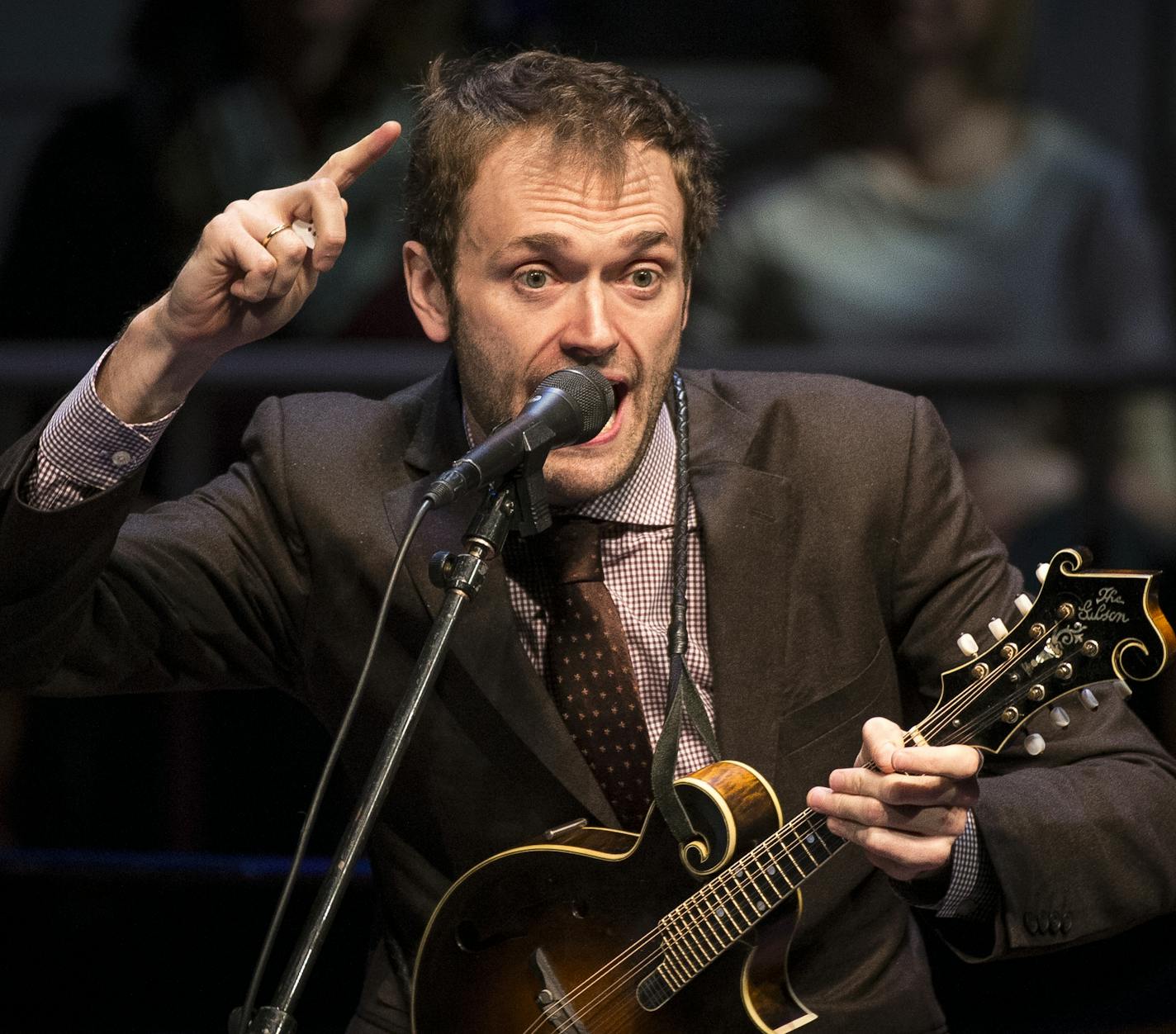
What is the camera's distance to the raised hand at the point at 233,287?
77.2 inches

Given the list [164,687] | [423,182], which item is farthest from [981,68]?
[164,687]

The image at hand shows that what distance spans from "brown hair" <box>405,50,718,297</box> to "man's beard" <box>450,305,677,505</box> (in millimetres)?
123

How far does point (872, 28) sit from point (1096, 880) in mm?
2655

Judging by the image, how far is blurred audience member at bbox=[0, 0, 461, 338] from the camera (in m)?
3.67

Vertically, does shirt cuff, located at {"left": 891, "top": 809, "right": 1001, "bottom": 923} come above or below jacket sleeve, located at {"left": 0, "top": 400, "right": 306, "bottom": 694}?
below

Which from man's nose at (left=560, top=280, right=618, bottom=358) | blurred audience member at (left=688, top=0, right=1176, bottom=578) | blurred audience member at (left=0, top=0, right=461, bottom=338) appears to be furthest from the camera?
blurred audience member at (left=688, top=0, right=1176, bottom=578)

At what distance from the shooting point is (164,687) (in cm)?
239

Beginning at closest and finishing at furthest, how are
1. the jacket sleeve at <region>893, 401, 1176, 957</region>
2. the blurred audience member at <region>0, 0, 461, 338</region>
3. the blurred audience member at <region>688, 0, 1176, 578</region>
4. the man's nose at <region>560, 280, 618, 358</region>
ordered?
1. the jacket sleeve at <region>893, 401, 1176, 957</region>
2. the man's nose at <region>560, 280, 618, 358</region>
3. the blurred audience member at <region>0, 0, 461, 338</region>
4. the blurred audience member at <region>688, 0, 1176, 578</region>

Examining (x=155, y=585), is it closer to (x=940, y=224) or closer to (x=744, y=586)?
(x=744, y=586)

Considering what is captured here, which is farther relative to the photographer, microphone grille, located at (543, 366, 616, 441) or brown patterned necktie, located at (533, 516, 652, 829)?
brown patterned necktie, located at (533, 516, 652, 829)

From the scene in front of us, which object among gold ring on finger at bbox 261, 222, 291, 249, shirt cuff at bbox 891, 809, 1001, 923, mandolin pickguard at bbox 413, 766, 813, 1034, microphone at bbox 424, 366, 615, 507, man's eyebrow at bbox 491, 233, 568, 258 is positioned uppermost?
gold ring on finger at bbox 261, 222, 291, 249

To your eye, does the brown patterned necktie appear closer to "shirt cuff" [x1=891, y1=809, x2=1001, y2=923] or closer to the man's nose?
the man's nose

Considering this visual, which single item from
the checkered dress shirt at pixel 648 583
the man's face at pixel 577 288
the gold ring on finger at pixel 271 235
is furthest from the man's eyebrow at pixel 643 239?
the gold ring on finger at pixel 271 235

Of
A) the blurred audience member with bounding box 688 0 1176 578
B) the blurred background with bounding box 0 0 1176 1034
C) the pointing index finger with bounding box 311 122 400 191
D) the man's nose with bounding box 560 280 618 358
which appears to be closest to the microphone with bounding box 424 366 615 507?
the man's nose with bounding box 560 280 618 358
